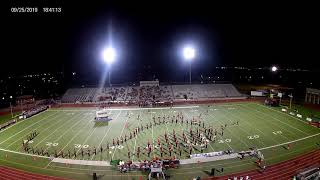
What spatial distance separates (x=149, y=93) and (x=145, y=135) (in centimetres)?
3180

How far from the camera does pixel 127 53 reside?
107 meters

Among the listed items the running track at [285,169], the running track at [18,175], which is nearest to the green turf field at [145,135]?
the running track at [18,175]

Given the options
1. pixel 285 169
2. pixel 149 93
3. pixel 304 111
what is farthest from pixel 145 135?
pixel 304 111

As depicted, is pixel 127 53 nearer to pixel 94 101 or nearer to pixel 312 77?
pixel 94 101

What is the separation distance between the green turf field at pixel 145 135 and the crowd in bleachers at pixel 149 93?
11.2 metres

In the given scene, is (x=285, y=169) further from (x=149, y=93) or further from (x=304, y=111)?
(x=149, y=93)

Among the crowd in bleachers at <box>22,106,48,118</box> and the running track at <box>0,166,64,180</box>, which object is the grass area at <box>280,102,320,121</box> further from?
the crowd in bleachers at <box>22,106,48,118</box>

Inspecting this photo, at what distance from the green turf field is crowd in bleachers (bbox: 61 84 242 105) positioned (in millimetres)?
11187

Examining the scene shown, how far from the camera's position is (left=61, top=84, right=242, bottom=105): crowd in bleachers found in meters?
65.4

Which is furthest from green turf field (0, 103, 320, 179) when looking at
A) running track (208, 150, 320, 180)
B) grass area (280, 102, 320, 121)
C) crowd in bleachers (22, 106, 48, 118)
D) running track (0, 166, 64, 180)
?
grass area (280, 102, 320, 121)

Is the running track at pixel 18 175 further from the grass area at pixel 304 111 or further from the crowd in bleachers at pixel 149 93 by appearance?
the grass area at pixel 304 111

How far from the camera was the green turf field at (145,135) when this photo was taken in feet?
85.2

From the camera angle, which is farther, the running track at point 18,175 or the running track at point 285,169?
the running track at point 18,175

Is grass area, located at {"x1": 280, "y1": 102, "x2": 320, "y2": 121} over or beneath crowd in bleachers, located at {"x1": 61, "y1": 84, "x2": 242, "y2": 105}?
beneath
